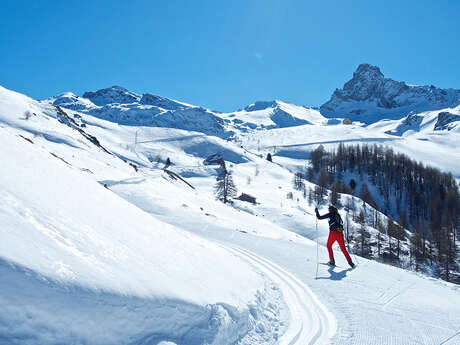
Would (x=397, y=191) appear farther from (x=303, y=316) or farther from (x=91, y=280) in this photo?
(x=91, y=280)

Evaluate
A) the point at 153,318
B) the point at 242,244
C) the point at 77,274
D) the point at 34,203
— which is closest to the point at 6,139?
the point at 34,203

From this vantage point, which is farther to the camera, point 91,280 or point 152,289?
point 152,289

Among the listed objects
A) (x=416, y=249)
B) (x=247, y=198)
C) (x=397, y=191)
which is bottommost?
(x=416, y=249)

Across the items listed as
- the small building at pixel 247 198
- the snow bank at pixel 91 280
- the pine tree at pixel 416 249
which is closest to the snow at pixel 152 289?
the snow bank at pixel 91 280

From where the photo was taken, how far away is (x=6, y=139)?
26.3 ft

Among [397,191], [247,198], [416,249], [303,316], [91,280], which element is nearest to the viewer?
[91,280]

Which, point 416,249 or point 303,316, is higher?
point 303,316

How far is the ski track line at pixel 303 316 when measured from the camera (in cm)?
450

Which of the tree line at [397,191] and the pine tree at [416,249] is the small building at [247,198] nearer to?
the tree line at [397,191]

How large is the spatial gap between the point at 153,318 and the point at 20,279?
161cm

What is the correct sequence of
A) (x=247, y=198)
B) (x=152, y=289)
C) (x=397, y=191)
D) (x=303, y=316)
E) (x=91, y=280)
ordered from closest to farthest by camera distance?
(x=91, y=280), (x=152, y=289), (x=303, y=316), (x=247, y=198), (x=397, y=191)

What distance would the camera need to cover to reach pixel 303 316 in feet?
17.9

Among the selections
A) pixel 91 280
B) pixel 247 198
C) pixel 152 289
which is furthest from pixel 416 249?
pixel 91 280

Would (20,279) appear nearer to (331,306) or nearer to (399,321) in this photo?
(331,306)
